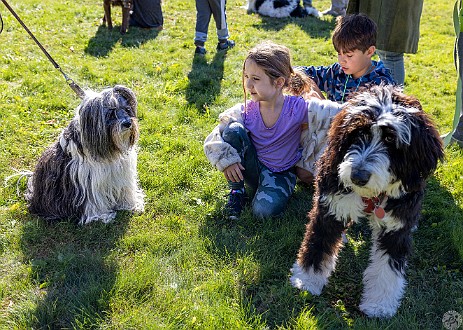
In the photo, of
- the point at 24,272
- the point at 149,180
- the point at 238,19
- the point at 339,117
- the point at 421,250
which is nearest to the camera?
the point at 339,117

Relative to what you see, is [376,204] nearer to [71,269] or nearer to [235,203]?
[235,203]

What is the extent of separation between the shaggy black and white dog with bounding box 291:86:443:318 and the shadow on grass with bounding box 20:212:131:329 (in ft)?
4.69

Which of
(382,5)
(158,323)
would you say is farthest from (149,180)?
(382,5)

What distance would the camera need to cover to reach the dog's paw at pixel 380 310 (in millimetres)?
2963

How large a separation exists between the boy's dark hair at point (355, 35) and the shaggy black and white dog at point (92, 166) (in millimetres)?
1907

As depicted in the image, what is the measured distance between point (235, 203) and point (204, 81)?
10.3 ft

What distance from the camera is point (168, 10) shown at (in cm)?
1078

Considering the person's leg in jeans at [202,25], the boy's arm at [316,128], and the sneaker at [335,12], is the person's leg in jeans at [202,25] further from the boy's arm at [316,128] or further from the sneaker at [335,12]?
the boy's arm at [316,128]

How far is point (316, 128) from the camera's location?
384 centimetres

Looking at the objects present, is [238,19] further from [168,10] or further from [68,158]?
[68,158]

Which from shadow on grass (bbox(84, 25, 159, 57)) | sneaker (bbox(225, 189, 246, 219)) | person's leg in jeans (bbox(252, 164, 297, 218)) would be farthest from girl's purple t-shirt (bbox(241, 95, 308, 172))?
shadow on grass (bbox(84, 25, 159, 57))

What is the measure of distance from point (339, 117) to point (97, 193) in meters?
2.21

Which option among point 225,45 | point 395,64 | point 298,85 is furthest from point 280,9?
point 298,85

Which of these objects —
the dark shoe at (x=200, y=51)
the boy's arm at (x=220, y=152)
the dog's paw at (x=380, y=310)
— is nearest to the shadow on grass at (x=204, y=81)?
the dark shoe at (x=200, y=51)
